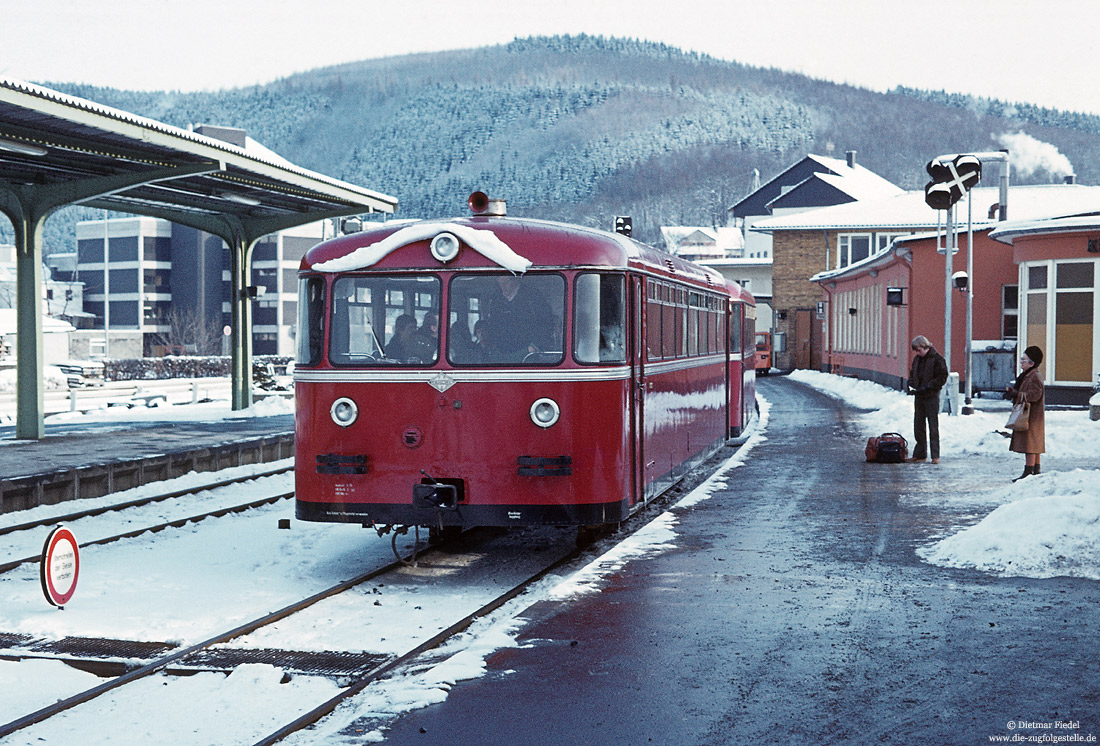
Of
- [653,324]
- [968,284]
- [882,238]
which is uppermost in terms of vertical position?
[882,238]

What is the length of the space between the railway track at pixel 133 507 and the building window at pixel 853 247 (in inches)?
1763

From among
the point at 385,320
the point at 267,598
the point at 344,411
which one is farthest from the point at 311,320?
the point at 267,598

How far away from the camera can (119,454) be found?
18172mm

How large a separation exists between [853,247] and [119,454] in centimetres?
4521

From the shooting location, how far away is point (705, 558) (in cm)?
1077

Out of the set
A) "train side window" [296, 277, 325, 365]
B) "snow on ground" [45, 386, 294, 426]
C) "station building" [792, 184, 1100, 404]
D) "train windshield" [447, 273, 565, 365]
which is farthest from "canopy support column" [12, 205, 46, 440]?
"station building" [792, 184, 1100, 404]

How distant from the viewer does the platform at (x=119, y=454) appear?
49.8 ft

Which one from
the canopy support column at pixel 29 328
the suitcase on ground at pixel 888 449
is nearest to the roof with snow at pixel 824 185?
the suitcase on ground at pixel 888 449

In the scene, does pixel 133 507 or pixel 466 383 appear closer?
pixel 466 383

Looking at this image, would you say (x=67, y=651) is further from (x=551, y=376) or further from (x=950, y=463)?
(x=950, y=463)

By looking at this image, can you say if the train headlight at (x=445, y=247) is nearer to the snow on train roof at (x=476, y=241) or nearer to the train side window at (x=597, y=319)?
the snow on train roof at (x=476, y=241)

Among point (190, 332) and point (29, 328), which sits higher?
point (190, 332)

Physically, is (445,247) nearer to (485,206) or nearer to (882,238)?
(485,206)

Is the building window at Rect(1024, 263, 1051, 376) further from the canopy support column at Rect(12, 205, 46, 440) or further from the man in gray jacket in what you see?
the canopy support column at Rect(12, 205, 46, 440)
